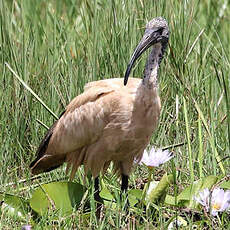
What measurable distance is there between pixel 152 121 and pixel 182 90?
0.48m

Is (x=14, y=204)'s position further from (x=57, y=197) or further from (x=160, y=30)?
(x=160, y=30)

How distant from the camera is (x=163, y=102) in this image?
5.10m

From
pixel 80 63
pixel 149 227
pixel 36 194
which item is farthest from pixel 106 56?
pixel 149 227

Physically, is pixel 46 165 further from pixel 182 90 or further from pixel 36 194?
pixel 182 90

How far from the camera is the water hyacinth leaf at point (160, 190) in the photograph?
407 cm

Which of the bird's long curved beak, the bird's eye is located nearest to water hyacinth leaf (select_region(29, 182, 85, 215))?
the bird's long curved beak

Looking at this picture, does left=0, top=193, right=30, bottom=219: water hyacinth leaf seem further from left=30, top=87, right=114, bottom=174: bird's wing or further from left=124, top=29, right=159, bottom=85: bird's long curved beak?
left=124, top=29, right=159, bottom=85: bird's long curved beak

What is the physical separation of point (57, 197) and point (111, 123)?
0.55m

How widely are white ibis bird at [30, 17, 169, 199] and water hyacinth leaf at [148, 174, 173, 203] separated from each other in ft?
1.09

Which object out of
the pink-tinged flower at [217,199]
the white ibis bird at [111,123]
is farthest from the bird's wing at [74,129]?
the pink-tinged flower at [217,199]

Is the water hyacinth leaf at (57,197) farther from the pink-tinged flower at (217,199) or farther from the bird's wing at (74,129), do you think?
the pink-tinged flower at (217,199)

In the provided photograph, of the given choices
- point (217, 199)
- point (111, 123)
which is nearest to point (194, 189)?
point (217, 199)

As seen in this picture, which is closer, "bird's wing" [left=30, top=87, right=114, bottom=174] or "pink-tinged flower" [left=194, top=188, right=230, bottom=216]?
"pink-tinged flower" [left=194, top=188, right=230, bottom=216]

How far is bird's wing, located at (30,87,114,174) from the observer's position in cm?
441
